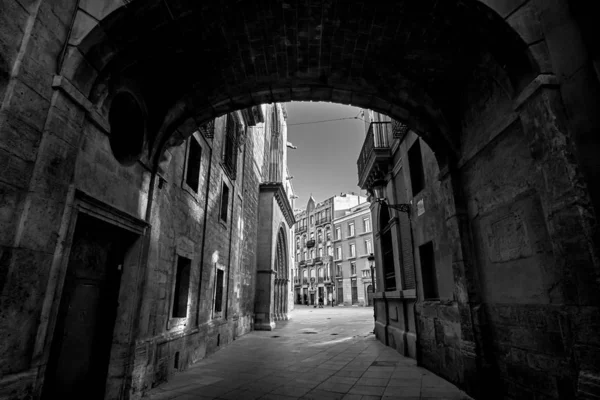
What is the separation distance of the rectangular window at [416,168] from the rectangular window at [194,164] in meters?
5.31

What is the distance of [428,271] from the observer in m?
6.87

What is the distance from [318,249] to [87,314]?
4304 cm

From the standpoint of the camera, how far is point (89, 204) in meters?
3.46

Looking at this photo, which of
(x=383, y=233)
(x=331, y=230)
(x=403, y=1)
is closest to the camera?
(x=403, y=1)

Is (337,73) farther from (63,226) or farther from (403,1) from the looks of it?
(63,226)

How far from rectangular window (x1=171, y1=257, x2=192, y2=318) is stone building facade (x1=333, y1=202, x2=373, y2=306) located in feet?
104

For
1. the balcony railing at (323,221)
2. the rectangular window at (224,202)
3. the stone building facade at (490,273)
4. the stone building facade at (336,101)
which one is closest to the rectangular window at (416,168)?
the stone building facade at (490,273)

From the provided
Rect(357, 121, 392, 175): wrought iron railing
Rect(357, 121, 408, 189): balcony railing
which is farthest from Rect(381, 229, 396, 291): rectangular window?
Rect(357, 121, 392, 175): wrought iron railing

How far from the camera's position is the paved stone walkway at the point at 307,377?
14.9 ft

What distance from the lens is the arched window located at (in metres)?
9.56

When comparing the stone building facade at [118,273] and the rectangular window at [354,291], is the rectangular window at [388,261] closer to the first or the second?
the stone building facade at [118,273]

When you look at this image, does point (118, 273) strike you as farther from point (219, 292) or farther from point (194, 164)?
point (219, 292)

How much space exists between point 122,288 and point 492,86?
6.12 metres

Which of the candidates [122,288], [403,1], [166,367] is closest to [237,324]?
[166,367]
